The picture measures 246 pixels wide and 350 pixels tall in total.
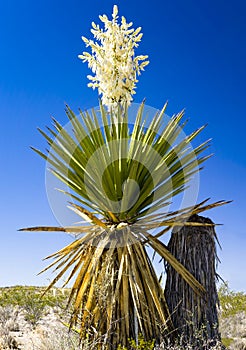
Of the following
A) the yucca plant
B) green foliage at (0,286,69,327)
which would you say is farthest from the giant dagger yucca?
green foliage at (0,286,69,327)

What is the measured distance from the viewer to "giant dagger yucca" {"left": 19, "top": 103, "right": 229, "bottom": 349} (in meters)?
4.85

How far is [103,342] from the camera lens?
185 inches

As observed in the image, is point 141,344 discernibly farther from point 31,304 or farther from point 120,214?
point 31,304

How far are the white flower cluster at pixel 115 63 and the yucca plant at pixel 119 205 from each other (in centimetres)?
1

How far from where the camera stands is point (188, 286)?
506cm

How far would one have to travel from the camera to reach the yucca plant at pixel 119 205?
485cm

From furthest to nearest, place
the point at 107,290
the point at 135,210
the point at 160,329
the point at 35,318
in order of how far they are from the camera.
Answer: the point at 35,318, the point at 135,210, the point at 107,290, the point at 160,329

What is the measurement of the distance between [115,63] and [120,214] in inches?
71.8

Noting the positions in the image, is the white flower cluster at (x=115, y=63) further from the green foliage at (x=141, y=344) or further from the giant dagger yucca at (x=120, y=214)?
the green foliage at (x=141, y=344)

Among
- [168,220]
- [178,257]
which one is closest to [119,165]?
[168,220]

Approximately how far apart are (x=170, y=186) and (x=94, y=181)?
0.90m

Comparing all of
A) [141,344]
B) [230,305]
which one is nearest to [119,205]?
Result: [141,344]

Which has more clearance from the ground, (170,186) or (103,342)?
(170,186)

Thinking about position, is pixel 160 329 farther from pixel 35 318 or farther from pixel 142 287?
pixel 35 318
